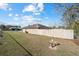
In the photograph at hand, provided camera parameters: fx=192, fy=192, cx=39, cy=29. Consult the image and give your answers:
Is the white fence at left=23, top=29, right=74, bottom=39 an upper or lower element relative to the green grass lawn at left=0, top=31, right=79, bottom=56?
upper

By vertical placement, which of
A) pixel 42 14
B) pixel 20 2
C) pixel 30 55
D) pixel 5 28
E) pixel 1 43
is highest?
pixel 20 2

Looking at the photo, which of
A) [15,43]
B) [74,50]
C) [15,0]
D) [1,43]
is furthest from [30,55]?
[15,0]

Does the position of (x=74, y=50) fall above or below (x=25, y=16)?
below

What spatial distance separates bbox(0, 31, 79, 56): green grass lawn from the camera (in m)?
1.85

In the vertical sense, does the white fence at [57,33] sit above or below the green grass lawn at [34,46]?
above

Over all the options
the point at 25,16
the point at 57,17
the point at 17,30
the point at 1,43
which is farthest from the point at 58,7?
the point at 1,43

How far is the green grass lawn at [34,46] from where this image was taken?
185 centimetres

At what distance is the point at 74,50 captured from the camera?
1.87 m

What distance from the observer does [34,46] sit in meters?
1.88

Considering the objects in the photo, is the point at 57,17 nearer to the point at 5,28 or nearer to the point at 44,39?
the point at 44,39

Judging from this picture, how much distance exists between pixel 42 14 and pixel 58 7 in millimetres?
172

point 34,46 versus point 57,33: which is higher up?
point 57,33

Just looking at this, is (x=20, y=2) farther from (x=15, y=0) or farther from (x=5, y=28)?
(x=5, y=28)

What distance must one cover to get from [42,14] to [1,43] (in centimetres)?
49
